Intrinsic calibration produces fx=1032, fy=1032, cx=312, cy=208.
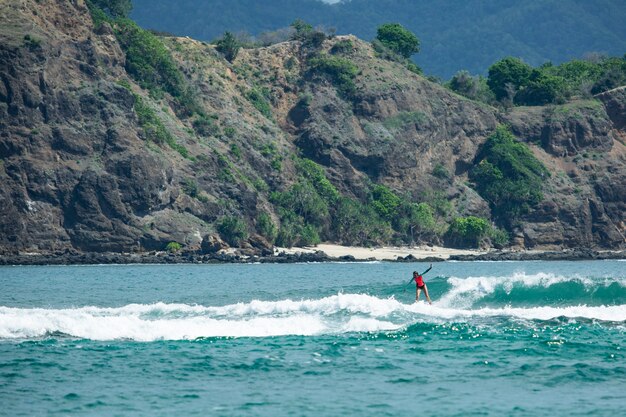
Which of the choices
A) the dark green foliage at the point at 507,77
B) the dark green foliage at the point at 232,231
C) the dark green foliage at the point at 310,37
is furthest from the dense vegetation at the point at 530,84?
the dark green foliage at the point at 232,231

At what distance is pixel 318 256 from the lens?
78.5 metres

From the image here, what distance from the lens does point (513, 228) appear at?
101m

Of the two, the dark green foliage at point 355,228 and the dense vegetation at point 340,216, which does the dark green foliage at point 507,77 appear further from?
the dark green foliage at point 355,228

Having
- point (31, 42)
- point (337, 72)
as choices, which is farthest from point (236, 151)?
point (31, 42)

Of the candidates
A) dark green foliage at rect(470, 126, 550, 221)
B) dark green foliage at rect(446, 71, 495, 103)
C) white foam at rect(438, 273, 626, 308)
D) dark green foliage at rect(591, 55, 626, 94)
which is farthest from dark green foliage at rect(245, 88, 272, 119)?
white foam at rect(438, 273, 626, 308)

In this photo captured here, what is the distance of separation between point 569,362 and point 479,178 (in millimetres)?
84647

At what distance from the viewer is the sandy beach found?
83062 millimetres

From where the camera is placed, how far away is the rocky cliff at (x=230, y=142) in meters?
75.6

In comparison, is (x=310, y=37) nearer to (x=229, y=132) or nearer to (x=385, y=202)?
(x=229, y=132)

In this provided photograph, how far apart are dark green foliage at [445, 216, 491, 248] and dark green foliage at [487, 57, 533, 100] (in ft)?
104

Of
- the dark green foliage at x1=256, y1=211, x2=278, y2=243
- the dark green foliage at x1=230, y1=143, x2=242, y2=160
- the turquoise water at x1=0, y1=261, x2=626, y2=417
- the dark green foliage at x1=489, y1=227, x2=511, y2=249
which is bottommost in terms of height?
the turquoise water at x1=0, y1=261, x2=626, y2=417

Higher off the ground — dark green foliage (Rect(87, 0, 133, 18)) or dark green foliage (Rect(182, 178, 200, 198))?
dark green foliage (Rect(87, 0, 133, 18))

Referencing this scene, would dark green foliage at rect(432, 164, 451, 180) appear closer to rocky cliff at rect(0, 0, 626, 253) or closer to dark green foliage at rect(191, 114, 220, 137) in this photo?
rocky cliff at rect(0, 0, 626, 253)

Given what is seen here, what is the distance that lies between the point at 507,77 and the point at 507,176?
907 inches
